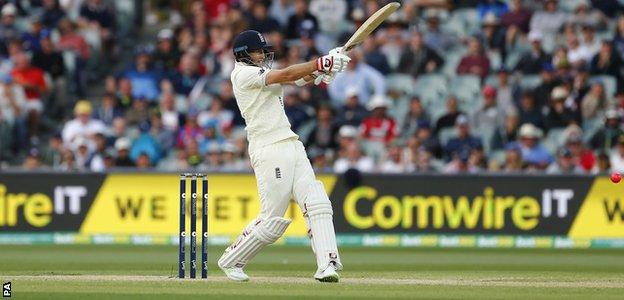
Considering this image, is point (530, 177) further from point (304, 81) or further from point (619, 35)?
point (304, 81)

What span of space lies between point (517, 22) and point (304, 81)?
9.78m

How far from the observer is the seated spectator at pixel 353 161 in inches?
693

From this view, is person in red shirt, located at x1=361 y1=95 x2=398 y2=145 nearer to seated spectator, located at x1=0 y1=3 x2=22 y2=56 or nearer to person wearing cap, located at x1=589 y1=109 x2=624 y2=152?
person wearing cap, located at x1=589 y1=109 x2=624 y2=152

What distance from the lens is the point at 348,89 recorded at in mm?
19188

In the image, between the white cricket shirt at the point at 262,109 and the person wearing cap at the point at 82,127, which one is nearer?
the white cricket shirt at the point at 262,109

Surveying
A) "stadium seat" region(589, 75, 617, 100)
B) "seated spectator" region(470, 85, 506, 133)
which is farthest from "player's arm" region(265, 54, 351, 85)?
"stadium seat" region(589, 75, 617, 100)

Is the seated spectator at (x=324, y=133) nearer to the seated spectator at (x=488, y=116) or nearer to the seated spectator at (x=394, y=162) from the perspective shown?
the seated spectator at (x=394, y=162)

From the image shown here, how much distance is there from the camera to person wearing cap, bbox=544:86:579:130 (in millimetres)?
18422

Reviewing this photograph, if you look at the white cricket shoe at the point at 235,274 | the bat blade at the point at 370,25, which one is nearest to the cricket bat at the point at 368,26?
the bat blade at the point at 370,25

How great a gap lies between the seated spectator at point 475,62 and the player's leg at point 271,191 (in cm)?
909

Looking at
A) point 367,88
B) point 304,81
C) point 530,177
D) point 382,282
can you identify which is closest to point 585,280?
point 382,282

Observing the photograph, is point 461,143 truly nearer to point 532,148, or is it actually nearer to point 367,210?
point 532,148

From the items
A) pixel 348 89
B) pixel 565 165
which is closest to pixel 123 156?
pixel 348 89

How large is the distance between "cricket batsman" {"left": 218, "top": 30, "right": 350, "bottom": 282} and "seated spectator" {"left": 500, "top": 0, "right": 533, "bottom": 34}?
9.70 meters
